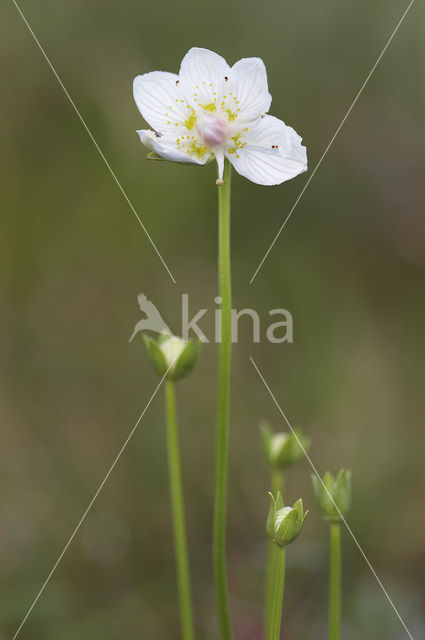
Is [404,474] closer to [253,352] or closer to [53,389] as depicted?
[253,352]

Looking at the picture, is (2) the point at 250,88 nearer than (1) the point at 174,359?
Yes

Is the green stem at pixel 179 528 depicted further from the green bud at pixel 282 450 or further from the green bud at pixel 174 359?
the green bud at pixel 282 450

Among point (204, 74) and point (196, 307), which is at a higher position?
point (204, 74)

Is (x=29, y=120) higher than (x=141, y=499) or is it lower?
higher

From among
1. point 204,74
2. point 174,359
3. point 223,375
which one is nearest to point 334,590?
point 223,375

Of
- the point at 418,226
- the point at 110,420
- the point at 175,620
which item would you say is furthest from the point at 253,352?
the point at 175,620

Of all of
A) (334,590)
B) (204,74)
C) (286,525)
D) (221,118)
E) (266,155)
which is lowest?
(334,590)

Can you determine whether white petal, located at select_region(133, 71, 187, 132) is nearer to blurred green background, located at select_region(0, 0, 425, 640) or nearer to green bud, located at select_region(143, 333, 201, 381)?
green bud, located at select_region(143, 333, 201, 381)

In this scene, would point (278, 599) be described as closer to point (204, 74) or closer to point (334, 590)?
point (334, 590)
